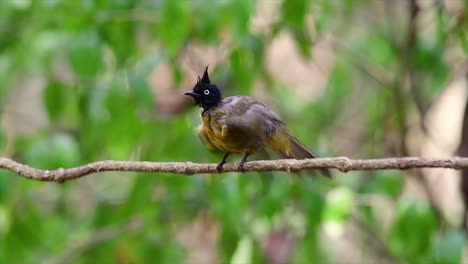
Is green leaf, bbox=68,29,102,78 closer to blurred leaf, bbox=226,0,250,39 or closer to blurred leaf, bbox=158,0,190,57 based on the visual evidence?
blurred leaf, bbox=158,0,190,57

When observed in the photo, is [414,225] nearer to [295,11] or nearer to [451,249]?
[451,249]

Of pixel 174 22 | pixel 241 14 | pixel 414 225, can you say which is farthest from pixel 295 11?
pixel 414 225

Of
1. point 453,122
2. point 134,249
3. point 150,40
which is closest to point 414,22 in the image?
point 150,40

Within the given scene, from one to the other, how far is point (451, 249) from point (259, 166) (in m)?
1.22

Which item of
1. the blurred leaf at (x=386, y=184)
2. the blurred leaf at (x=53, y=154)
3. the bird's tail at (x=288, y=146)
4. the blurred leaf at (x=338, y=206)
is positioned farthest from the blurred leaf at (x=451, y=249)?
the blurred leaf at (x=53, y=154)

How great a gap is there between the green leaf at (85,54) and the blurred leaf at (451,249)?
1.35 meters

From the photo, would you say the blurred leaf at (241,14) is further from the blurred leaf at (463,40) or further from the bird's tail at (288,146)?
the blurred leaf at (463,40)

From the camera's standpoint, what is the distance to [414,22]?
3.53 meters

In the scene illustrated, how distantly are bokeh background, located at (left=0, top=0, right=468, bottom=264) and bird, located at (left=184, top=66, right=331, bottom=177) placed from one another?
53 cm

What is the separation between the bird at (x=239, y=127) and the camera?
7.22ft

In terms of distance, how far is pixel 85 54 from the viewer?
10.1 ft

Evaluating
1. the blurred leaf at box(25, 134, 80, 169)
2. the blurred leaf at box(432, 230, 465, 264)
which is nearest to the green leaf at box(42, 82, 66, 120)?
the blurred leaf at box(25, 134, 80, 169)

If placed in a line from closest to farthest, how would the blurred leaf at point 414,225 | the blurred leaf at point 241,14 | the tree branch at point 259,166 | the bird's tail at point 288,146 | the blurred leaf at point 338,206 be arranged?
the tree branch at point 259,166, the bird's tail at point 288,146, the blurred leaf at point 241,14, the blurred leaf at point 414,225, the blurred leaf at point 338,206

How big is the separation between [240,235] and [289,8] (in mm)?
839
